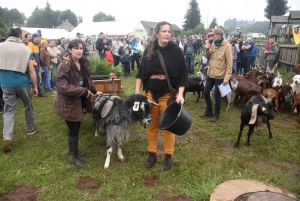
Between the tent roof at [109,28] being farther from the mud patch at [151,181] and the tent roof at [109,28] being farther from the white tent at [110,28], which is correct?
the mud patch at [151,181]

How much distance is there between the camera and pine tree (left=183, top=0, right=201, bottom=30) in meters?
58.1

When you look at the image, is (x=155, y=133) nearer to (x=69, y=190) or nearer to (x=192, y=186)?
(x=192, y=186)

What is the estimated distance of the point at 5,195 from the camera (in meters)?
3.29

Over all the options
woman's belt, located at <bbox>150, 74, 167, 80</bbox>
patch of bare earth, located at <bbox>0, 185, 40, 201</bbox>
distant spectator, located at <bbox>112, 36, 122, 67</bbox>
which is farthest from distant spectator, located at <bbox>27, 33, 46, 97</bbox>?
woman's belt, located at <bbox>150, 74, 167, 80</bbox>

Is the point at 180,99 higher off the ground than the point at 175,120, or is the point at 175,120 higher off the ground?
the point at 180,99

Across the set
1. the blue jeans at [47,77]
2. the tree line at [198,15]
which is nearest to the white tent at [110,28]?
the tree line at [198,15]

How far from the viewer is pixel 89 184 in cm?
351

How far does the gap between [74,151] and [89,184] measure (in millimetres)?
736

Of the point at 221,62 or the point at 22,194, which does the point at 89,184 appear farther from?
the point at 221,62

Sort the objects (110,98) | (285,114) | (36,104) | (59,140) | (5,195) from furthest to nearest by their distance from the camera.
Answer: (36,104), (285,114), (59,140), (110,98), (5,195)

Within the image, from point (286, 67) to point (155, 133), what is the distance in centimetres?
1055

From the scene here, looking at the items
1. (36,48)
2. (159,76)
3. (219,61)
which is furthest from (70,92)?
(36,48)

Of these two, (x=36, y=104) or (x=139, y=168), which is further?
(x=36, y=104)

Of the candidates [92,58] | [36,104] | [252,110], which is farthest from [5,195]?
[36,104]
